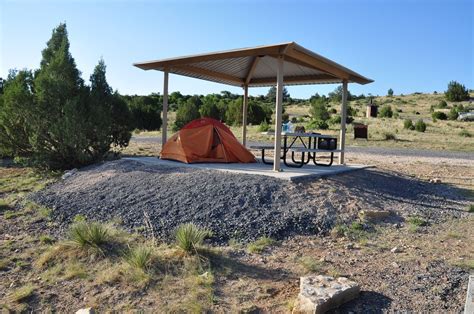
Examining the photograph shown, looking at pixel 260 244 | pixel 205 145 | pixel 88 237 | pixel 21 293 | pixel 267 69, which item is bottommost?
pixel 21 293

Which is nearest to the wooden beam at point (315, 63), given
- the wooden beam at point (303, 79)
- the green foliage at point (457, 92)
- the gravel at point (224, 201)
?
the wooden beam at point (303, 79)

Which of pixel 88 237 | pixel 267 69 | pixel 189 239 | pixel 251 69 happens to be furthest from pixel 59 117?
pixel 189 239

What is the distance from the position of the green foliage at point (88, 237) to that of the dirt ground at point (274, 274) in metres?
0.25

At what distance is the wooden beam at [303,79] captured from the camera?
11.8 meters

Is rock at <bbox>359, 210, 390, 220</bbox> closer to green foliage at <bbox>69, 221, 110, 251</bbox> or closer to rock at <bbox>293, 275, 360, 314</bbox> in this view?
rock at <bbox>293, 275, 360, 314</bbox>

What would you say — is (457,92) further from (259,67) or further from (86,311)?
(86,311)

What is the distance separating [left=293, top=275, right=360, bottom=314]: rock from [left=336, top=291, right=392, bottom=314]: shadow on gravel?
0.05 metres

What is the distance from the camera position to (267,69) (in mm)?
12109

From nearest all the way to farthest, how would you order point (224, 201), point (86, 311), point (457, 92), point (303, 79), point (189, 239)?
point (86, 311) → point (189, 239) → point (224, 201) → point (303, 79) → point (457, 92)

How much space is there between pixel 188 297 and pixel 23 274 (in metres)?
1.99

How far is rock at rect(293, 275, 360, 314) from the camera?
3.65m

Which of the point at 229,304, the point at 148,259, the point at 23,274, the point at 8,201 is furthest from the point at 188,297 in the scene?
the point at 8,201

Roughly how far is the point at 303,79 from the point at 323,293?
941 centimetres

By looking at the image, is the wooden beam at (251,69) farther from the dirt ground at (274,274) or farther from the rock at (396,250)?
the rock at (396,250)
